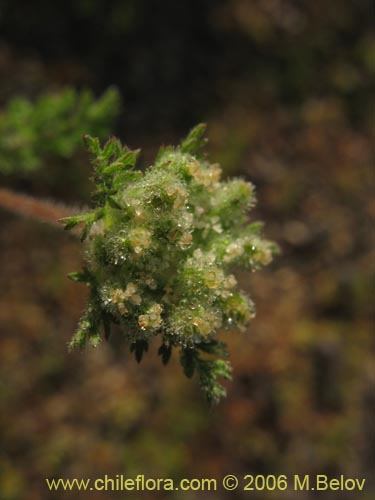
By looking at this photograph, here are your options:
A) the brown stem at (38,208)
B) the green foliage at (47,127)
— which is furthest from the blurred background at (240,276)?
the brown stem at (38,208)

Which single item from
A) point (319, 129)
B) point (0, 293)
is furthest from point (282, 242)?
point (0, 293)

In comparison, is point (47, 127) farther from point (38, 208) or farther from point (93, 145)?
point (93, 145)

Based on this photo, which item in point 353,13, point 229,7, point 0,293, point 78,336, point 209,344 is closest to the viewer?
point 78,336

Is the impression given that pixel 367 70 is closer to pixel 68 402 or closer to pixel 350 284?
pixel 350 284

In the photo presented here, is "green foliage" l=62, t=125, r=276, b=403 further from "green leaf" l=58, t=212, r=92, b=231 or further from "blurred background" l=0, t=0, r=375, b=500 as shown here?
"blurred background" l=0, t=0, r=375, b=500

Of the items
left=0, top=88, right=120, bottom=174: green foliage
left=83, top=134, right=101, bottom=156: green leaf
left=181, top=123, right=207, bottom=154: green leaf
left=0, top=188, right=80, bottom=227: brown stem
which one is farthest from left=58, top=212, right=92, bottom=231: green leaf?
left=0, top=88, right=120, bottom=174: green foliage

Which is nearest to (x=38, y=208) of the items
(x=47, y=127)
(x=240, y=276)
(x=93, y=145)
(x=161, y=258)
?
(x=93, y=145)
